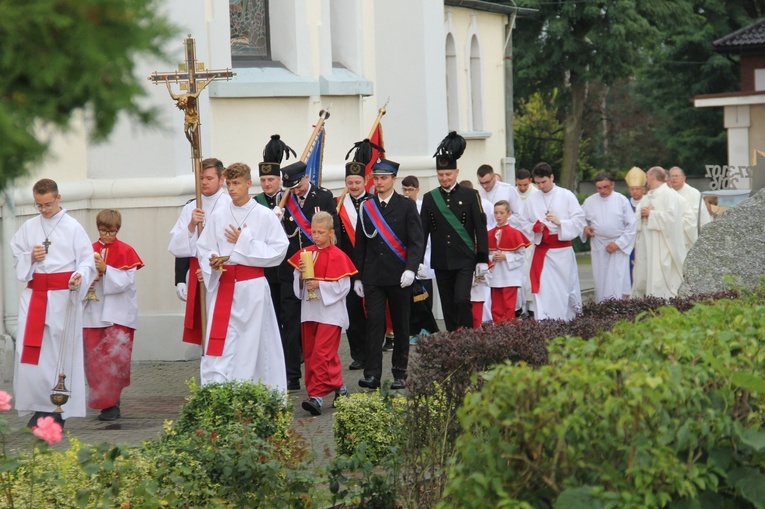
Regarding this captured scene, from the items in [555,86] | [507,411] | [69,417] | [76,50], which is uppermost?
[555,86]

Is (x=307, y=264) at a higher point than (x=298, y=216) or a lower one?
lower

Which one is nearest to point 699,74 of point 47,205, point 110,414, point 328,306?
point 328,306

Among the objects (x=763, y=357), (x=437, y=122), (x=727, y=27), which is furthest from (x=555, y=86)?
(x=763, y=357)

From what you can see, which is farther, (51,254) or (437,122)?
(437,122)

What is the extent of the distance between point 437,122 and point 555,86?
87.2 feet

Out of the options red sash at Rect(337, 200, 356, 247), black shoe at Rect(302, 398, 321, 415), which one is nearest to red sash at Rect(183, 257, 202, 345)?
black shoe at Rect(302, 398, 321, 415)

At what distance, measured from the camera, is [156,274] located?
13781 millimetres

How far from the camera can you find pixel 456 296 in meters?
12.4

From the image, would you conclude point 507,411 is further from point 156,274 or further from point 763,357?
point 156,274

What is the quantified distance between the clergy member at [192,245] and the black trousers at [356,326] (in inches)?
95.2

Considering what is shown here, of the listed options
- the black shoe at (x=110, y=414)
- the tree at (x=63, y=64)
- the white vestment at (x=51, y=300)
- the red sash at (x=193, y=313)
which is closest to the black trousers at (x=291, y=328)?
the red sash at (x=193, y=313)

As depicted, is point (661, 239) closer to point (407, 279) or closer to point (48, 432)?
point (407, 279)

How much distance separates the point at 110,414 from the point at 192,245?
Result: 1516 mm

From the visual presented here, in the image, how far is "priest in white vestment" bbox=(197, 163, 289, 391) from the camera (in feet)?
32.0
